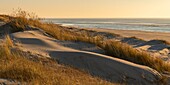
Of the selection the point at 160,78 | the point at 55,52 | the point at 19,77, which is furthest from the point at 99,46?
the point at 19,77

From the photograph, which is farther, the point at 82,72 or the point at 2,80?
the point at 82,72

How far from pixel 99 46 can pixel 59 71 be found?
9.91ft

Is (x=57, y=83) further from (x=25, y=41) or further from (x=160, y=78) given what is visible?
(x=25, y=41)

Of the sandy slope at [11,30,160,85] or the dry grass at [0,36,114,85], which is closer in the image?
the dry grass at [0,36,114,85]

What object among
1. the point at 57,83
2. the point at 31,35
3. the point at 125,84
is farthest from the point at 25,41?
the point at 57,83

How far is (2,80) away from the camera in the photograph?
5.14m

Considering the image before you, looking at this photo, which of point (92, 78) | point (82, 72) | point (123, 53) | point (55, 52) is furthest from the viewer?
point (123, 53)

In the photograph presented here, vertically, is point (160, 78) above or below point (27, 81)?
below

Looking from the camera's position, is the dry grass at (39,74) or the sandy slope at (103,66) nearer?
the dry grass at (39,74)

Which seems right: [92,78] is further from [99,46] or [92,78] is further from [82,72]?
[99,46]

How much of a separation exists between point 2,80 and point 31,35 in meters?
4.86

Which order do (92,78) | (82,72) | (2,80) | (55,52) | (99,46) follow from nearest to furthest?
1. (2,80)
2. (92,78)
3. (82,72)
4. (55,52)
5. (99,46)

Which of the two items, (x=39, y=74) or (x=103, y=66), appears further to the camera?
(x=103, y=66)

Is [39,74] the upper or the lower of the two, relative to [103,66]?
upper
